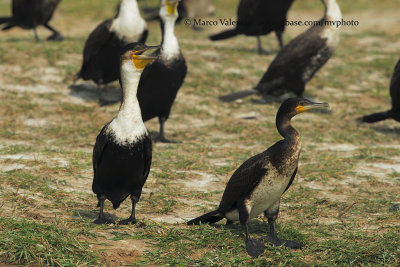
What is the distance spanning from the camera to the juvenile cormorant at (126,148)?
504 centimetres

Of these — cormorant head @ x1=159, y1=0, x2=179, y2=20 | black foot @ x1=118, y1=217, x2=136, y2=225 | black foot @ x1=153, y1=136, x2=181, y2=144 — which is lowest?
black foot @ x1=153, y1=136, x2=181, y2=144

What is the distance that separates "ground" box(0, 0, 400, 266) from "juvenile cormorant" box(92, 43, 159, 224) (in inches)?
12.9

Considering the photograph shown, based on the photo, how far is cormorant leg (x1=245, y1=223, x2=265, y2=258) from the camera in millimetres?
4445

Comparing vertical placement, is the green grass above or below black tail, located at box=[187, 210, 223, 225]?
above

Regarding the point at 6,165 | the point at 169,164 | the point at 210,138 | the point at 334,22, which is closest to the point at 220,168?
the point at 169,164

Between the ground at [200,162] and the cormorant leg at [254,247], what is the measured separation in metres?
0.06

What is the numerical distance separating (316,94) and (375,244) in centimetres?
660

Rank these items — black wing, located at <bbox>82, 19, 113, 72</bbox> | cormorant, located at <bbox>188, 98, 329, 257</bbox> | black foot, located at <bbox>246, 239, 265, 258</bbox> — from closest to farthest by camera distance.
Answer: black foot, located at <bbox>246, 239, 265, 258</bbox> → cormorant, located at <bbox>188, 98, 329, 257</bbox> → black wing, located at <bbox>82, 19, 113, 72</bbox>

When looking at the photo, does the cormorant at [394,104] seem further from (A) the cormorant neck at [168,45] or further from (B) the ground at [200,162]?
(A) the cormorant neck at [168,45]

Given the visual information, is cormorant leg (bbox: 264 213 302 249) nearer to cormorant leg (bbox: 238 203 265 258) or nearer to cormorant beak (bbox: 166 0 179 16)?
cormorant leg (bbox: 238 203 265 258)

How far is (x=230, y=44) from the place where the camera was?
14.1 metres

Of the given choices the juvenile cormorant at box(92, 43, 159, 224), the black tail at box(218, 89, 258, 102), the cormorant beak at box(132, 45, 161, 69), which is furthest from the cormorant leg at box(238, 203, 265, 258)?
the black tail at box(218, 89, 258, 102)

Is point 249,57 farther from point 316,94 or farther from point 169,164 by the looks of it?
point 169,164

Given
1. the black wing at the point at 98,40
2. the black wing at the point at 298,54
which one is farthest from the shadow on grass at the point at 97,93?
the black wing at the point at 298,54
